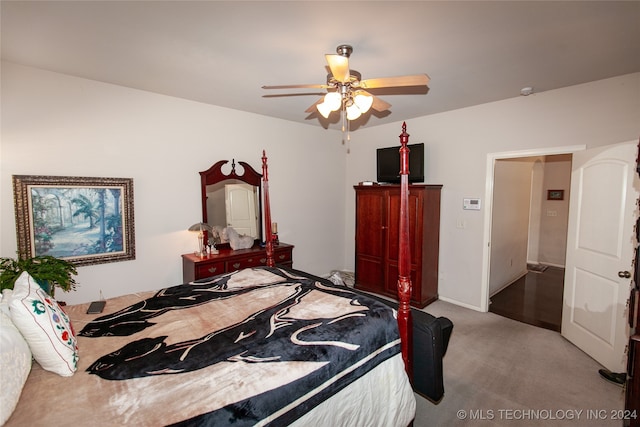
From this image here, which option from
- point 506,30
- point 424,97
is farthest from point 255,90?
point 506,30

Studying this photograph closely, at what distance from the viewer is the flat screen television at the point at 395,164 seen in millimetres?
4184

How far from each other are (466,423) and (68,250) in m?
3.67

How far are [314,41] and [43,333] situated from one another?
2.29 metres

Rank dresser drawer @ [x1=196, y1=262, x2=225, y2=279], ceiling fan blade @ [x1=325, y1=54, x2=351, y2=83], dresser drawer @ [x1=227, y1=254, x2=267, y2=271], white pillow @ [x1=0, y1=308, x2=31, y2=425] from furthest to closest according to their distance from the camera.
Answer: dresser drawer @ [x1=227, y1=254, x2=267, y2=271] < dresser drawer @ [x1=196, y1=262, x2=225, y2=279] < ceiling fan blade @ [x1=325, y1=54, x2=351, y2=83] < white pillow @ [x1=0, y1=308, x2=31, y2=425]

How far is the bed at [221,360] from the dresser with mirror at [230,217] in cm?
114

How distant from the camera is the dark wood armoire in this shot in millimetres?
3865

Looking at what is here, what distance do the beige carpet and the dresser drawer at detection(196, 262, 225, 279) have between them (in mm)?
2369

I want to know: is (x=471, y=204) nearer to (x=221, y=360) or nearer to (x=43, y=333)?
(x=221, y=360)

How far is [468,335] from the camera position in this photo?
3178 millimetres

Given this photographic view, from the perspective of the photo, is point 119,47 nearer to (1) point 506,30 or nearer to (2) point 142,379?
(2) point 142,379

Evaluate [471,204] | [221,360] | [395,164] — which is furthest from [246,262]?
[471,204]

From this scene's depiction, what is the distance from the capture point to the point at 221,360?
1383 millimetres

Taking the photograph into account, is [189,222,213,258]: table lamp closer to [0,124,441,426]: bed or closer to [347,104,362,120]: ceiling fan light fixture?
[0,124,441,426]: bed

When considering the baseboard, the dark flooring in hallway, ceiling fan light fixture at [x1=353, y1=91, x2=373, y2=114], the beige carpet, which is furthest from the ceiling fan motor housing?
the dark flooring in hallway
